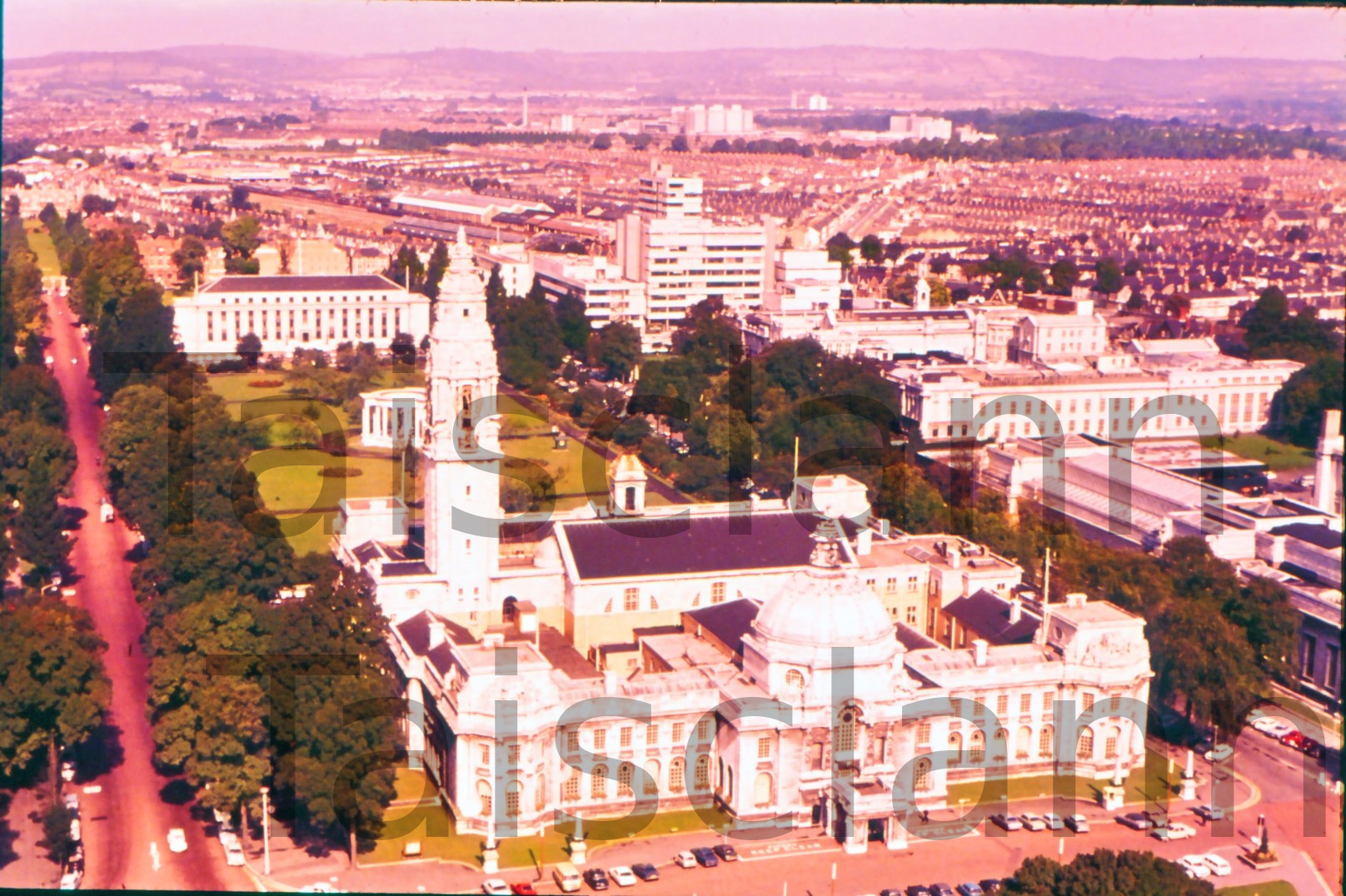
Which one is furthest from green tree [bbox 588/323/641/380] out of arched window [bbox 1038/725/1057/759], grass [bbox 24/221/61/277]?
arched window [bbox 1038/725/1057/759]

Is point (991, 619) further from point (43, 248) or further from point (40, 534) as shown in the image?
point (43, 248)

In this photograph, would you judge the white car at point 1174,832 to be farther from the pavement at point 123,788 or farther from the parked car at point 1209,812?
the pavement at point 123,788

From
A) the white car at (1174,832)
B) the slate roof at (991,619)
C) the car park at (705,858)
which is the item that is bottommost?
the car park at (705,858)

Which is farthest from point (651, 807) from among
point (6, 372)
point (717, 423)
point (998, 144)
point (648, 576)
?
point (998, 144)

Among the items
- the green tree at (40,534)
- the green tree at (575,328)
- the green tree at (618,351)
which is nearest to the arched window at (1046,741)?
the green tree at (40,534)

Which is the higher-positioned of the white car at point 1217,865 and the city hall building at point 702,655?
the city hall building at point 702,655

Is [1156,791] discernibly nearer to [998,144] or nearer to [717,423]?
[717,423]

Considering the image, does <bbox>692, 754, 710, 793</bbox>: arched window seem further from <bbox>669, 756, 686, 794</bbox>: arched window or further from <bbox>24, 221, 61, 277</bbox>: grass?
<bbox>24, 221, 61, 277</bbox>: grass
